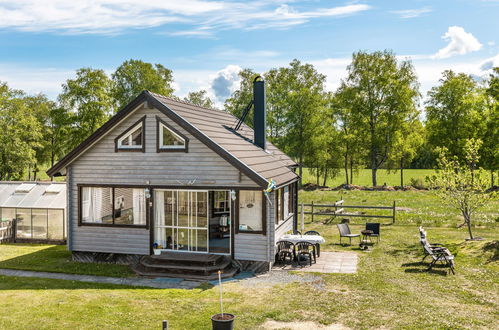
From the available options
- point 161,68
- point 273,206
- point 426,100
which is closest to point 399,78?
point 426,100

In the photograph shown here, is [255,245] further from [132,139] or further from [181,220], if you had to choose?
[132,139]

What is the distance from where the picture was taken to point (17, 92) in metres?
46.1

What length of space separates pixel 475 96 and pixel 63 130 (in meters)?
42.5

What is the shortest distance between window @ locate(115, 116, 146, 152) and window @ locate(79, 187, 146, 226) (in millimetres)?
1529

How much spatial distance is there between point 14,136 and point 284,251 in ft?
110

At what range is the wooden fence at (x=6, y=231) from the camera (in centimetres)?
1928

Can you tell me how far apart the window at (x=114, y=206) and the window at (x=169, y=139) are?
6.11 ft

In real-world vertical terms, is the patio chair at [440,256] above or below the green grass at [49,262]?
above

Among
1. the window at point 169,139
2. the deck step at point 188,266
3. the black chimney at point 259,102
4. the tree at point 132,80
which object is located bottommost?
the deck step at point 188,266

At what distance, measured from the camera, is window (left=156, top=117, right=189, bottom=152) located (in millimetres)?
14773

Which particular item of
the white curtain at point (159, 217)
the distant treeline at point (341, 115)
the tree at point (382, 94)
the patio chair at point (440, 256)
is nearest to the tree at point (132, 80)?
the distant treeline at point (341, 115)

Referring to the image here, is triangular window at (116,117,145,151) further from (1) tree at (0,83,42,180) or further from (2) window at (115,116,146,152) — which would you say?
(1) tree at (0,83,42,180)

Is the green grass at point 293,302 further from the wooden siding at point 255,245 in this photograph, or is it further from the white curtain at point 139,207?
the white curtain at point 139,207

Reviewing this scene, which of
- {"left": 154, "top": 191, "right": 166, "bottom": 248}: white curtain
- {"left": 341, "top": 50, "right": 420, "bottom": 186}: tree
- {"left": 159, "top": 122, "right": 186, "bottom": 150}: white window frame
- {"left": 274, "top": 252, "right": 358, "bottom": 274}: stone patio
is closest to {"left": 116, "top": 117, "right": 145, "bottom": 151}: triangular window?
{"left": 159, "top": 122, "right": 186, "bottom": 150}: white window frame
